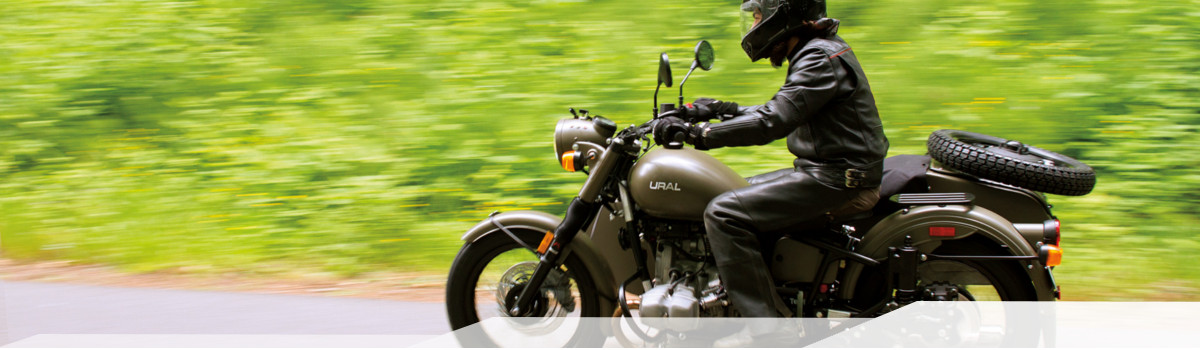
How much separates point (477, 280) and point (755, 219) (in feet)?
3.91

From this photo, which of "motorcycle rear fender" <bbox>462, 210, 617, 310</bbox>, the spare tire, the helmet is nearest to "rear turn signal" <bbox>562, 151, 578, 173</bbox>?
"motorcycle rear fender" <bbox>462, 210, 617, 310</bbox>

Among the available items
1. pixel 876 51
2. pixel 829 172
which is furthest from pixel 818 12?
pixel 876 51

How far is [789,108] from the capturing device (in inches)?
130

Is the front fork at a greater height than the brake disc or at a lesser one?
greater

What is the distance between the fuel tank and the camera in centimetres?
349

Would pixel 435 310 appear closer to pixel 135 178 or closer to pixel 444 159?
pixel 444 159

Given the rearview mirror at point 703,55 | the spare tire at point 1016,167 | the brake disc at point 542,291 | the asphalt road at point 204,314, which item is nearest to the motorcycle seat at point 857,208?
the spare tire at point 1016,167

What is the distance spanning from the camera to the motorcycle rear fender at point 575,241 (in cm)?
367

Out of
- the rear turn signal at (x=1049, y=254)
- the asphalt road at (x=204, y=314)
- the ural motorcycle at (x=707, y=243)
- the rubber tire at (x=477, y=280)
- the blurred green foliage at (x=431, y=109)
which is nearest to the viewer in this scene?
the rear turn signal at (x=1049, y=254)

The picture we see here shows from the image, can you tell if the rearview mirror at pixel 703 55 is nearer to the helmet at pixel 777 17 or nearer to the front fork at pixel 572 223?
the helmet at pixel 777 17

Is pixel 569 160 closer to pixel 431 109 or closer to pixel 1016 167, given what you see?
pixel 1016 167

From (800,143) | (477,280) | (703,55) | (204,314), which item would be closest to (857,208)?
(800,143)

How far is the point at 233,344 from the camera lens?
4.30m

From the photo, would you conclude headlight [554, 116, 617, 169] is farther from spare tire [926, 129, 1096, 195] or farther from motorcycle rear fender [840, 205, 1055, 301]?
spare tire [926, 129, 1096, 195]
